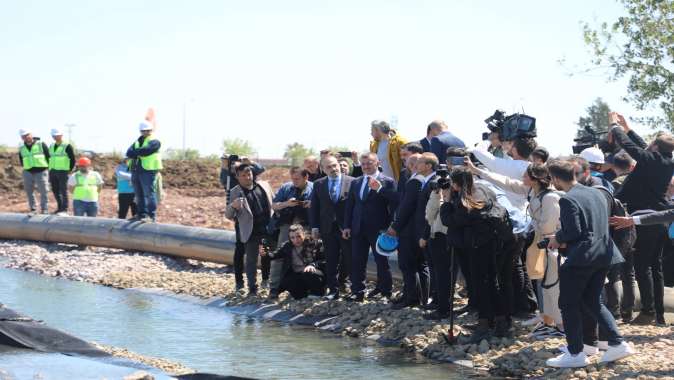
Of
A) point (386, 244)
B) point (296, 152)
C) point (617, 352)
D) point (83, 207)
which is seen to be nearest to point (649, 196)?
point (617, 352)

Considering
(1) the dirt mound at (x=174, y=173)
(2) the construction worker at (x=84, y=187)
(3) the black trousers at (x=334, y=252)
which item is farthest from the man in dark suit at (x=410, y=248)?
(1) the dirt mound at (x=174, y=173)

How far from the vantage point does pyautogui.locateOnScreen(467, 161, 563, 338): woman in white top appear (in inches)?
435

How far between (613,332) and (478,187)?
2.20m

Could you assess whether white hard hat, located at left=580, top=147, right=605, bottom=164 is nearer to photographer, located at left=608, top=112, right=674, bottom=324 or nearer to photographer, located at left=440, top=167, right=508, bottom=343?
photographer, located at left=608, top=112, right=674, bottom=324

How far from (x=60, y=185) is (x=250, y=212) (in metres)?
9.83

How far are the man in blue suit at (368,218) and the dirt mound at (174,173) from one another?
2224 cm

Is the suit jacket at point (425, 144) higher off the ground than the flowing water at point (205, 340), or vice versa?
the suit jacket at point (425, 144)

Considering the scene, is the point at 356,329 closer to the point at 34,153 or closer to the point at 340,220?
the point at 340,220

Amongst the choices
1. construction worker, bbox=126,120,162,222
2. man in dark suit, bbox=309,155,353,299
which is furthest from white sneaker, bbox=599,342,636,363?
construction worker, bbox=126,120,162,222

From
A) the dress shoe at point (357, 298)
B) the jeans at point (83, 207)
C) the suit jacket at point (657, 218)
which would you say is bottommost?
the dress shoe at point (357, 298)

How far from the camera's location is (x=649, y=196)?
1173 cm

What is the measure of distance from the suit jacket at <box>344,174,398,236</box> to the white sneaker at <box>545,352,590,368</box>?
4078 millimetres

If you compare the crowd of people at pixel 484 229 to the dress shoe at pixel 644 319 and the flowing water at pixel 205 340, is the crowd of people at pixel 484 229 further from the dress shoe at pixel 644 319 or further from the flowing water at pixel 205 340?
the flowing water at pixel 205 340

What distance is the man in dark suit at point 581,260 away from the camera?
9688 mm
